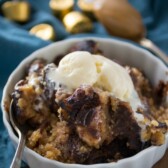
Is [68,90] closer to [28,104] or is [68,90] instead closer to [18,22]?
[28,104]

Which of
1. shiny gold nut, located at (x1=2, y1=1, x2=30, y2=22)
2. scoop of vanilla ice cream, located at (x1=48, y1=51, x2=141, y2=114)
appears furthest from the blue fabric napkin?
scoop of vanilla ice cream, located at (x1=48, y1=51, x2=141, y2=114)

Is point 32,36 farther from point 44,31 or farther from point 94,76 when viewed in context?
point 94,76

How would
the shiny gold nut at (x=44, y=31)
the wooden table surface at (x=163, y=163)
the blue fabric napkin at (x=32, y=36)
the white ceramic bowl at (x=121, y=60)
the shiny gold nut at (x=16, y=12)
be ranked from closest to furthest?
the white ceramic bowl at (x=121, y=60) → the wooden table surface at (x=163, y=163) → the blue fabric napkin at (x=32, y=36) → the shiny gold nut at (x=44, y=31) → the shiny gold nut at (x=16, y=12)

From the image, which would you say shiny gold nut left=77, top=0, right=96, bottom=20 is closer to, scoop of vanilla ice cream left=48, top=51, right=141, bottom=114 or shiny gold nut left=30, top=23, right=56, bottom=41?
shiny gold nut left=30, top=23, right=56, bottom=41

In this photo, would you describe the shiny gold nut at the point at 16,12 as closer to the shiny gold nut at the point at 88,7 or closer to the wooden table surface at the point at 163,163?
the shiny gold nut at the point at 88,7

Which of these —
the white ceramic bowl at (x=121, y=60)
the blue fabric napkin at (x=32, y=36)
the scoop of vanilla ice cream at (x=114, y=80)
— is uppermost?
the scoop of vanilla ice cream at (x=114, y=80)

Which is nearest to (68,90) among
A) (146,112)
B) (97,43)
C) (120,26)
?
(146,112)

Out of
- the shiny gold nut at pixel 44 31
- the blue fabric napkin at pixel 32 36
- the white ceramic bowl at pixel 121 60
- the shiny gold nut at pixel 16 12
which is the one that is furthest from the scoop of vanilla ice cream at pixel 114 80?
the shiny gold nut at pixel 16 12

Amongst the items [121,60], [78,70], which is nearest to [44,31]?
[121,60]
